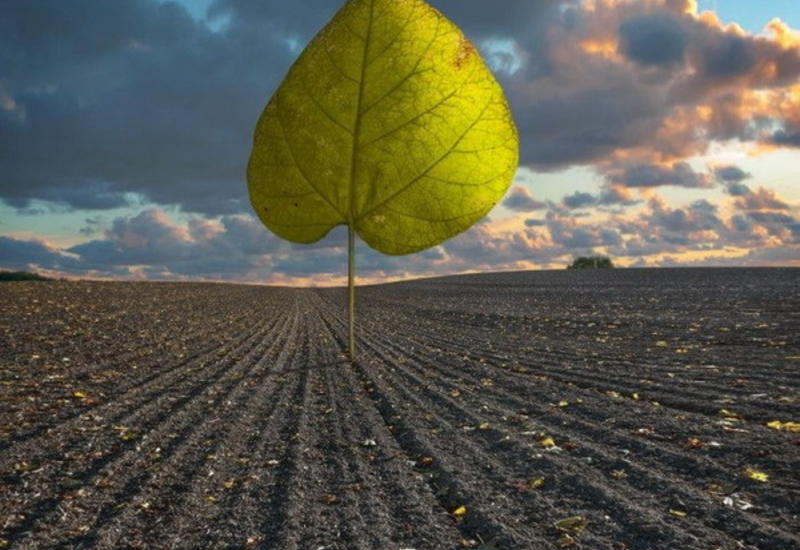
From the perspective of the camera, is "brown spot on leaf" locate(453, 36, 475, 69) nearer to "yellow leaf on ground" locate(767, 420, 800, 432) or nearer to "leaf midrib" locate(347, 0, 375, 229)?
"leaf midrib" locate(347, 0, 375, 229)

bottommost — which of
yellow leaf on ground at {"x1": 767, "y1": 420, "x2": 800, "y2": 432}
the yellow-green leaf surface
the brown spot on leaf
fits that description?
yellow leaf on ground at {"x1": 767, "y1": 420, "x2": 800, "y2": 432}

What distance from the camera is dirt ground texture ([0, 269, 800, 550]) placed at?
3.11m

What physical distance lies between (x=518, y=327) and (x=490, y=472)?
10008mm

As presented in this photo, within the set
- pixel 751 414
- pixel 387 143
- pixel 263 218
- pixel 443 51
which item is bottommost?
pixel 751 414

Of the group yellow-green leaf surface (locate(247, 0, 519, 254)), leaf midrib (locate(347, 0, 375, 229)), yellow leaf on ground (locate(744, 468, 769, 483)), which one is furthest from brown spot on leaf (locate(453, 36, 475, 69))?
yellow leaf on ground (locate(744, 468, 769, 483))

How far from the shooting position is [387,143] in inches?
114

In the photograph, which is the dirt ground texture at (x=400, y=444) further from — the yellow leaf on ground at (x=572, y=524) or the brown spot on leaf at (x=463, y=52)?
the brown spot on leaf at (x=463, y=52)

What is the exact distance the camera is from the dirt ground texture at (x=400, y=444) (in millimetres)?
3109

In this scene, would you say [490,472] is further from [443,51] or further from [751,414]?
[751,414]

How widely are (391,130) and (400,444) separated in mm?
2167

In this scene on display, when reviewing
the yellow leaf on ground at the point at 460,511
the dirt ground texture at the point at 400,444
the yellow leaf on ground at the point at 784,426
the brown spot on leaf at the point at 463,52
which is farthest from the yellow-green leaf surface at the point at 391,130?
the yellow leaf on ground at the point at 784,426

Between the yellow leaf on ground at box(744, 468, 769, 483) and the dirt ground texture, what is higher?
the dirt ground texture

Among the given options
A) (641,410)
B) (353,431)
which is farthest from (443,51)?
(641,410)

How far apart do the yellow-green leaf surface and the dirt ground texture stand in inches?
51.1
